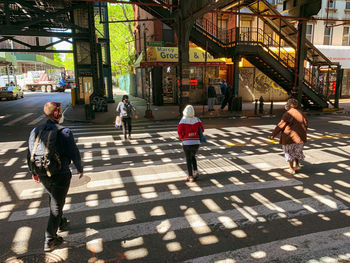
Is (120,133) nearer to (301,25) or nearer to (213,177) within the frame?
(213,177)

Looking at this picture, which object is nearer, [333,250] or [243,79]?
[333,250]

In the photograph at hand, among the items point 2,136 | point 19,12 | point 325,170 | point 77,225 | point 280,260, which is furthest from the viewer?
point 19,12

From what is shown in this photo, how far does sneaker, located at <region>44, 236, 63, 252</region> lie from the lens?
3.68 meters

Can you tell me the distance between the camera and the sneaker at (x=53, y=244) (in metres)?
3.68

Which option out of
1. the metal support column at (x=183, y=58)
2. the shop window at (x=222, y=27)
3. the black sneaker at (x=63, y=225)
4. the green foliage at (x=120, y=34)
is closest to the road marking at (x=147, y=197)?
the black sneaker at (x=63, y=225)

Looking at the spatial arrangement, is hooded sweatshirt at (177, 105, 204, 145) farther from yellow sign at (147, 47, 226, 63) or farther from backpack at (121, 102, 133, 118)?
yellow sign at (147, 47, 226, 63)

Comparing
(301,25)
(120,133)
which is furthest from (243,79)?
(120,133)

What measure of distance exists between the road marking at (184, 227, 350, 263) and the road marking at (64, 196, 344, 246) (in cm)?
61

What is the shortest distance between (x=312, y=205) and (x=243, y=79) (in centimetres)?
2116

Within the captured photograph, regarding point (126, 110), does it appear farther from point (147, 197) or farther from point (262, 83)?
point (262, 83)

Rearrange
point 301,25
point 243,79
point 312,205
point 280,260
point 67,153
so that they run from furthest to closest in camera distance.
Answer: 1. point 243,79
2. point 301,25
3. point 312,205
4. point 67,153
5. point 280,260

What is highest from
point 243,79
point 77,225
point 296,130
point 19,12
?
point 19,12

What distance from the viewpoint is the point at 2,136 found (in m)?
11.4

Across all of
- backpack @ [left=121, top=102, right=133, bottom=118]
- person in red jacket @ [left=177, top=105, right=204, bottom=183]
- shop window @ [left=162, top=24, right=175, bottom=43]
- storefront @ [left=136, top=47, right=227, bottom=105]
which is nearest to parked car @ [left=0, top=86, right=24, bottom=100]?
storefront @ [left=136, top=47, right=227, bottom=105]
